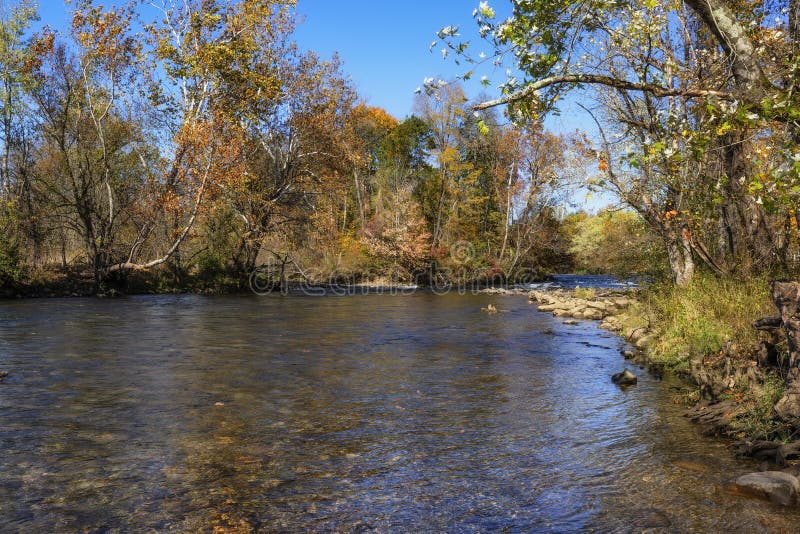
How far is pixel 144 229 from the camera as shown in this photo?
1345 inches

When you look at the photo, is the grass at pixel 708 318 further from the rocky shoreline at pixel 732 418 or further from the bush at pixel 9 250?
the bush at pixel 9 250

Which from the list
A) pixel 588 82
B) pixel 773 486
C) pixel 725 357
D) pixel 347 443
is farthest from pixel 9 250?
pixel 773 486

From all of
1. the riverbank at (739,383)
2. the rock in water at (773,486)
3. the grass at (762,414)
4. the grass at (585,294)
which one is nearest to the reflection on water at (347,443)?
the rock in water at (773,486)

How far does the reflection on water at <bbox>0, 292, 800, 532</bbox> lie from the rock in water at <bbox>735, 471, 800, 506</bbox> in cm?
20

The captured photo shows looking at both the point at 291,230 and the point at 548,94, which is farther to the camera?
the point at 291,230

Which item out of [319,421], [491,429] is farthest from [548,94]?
[319,421]

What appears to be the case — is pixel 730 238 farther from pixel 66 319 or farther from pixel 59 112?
pixel 59 112

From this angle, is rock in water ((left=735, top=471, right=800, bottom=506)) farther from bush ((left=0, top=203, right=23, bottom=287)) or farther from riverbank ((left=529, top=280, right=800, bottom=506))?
bush ((left=0, top=203, right=23, bottom=287))

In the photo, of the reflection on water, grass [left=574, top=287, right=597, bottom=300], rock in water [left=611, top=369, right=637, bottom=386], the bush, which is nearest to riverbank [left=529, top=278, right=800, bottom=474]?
the reflection on water

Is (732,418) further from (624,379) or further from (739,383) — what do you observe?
(624,379)

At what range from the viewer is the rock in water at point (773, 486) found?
607cm

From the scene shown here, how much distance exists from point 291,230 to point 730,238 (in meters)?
30.0

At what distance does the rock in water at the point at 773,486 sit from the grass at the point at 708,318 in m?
4.78

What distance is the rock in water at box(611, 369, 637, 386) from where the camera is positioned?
11.9m
